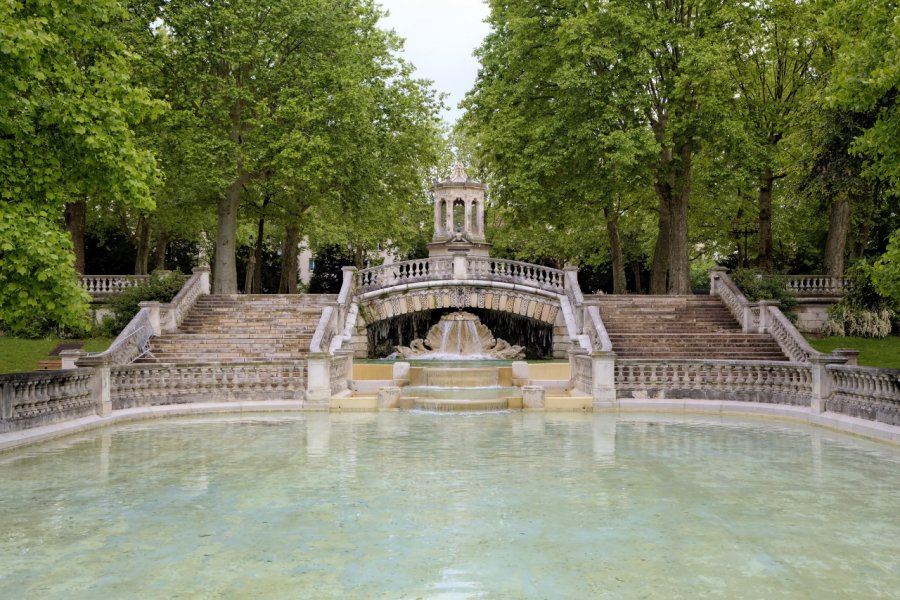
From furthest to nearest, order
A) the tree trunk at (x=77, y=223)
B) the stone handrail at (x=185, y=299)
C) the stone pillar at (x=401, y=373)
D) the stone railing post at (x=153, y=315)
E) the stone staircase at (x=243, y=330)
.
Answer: the tree trunk at (x=77, y=223)
the stone handrail at (x=185, y=299)
the stone railing post at (x=153, y=315)
the stone staircase at (x=243, y=330)
the stone pillar at (x=401, y=373)

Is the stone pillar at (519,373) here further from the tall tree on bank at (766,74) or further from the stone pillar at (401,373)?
the tall tree on bank at (766,74)

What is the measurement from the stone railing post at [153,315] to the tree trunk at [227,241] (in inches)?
210

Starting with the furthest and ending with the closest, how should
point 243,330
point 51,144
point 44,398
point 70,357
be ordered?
point 243,330, point 70,357, point 44,398, point 51,144

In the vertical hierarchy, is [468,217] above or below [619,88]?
below

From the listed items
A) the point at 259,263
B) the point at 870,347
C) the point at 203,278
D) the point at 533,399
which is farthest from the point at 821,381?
the point at 259,263

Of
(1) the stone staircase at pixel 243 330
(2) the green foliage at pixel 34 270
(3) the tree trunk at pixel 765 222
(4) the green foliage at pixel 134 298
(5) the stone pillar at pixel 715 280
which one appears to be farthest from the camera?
(3) the tree trunk at pixel 765 222

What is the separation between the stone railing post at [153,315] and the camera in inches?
923

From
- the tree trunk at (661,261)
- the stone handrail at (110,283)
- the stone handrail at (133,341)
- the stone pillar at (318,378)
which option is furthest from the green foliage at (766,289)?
the stone handrail at (110,283)

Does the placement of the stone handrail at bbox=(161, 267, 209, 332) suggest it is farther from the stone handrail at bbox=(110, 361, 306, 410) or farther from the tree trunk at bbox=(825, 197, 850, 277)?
the tree trunk at bbox=(825, 197, 850, 277)

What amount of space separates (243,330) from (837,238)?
869 inches

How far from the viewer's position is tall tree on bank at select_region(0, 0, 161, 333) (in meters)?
10.5

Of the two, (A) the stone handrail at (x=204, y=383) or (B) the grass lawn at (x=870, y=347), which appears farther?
(B) the grass lawn at (x=870, y=347)

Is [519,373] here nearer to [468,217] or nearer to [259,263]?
[468,217]

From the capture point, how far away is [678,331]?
24703 mm
